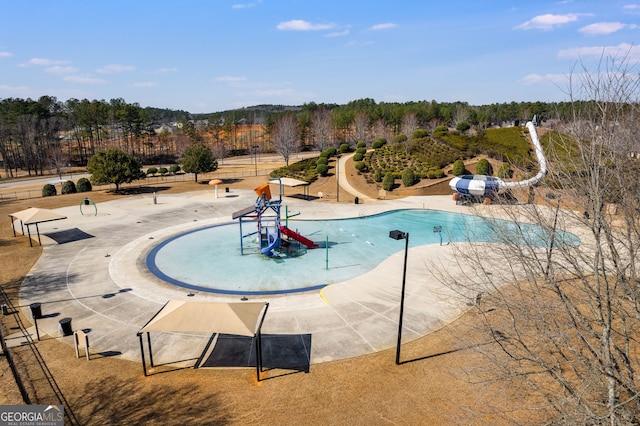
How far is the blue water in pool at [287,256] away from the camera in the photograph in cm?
2270

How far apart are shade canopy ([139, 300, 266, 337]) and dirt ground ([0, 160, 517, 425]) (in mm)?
1803

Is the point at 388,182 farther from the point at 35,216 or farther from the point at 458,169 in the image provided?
the point at 35,216

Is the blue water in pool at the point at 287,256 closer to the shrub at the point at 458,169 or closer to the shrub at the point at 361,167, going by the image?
the shrub at the point at 458,169

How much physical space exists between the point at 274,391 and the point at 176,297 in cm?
1018

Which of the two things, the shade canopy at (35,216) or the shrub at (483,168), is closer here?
Result: the shade canopy at (35,216)

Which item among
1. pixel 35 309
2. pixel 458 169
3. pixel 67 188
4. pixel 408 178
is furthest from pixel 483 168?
pixel 67 188

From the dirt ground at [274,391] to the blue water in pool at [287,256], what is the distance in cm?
733

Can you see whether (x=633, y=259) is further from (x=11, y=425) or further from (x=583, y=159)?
(x=11, y=425)

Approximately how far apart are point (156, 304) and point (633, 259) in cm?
1978

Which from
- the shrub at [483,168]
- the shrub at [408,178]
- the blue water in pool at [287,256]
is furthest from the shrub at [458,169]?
the blue water in pool at [287,256]

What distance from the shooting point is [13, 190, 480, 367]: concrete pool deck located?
15.6m

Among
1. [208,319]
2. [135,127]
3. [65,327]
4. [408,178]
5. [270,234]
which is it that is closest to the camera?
[208,319]

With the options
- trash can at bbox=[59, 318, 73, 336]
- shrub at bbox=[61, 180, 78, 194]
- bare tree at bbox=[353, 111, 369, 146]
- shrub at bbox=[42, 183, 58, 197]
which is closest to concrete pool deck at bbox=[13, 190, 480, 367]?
trash can at bbox=[59, 318, 73, 336]

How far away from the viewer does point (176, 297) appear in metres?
20.4
